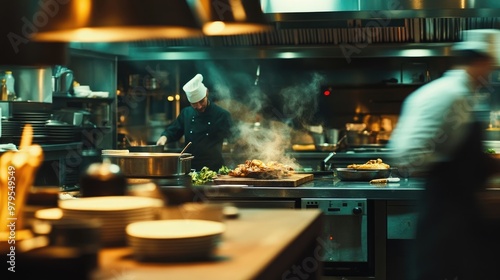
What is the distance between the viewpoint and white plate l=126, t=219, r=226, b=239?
1830 millimetres

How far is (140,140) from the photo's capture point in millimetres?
9008

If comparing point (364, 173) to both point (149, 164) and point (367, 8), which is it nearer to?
point (367, 8)

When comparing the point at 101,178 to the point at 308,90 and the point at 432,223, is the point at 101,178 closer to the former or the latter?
the point at 432,223

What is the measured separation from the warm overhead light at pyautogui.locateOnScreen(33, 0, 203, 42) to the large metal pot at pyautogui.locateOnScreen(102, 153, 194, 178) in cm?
175

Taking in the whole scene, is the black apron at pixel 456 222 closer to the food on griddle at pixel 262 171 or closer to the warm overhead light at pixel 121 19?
the food on griddle at pixel 262 171

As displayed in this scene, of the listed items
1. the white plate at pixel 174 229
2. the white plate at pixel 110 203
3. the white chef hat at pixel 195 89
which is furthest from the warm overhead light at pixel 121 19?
the white chef hat at pixel 195 89

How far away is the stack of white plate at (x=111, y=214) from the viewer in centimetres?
200

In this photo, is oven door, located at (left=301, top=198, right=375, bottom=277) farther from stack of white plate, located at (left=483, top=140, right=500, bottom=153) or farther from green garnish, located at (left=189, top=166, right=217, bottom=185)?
stack of white plate, located at (left=483, top=140, right=500, bottom=153)

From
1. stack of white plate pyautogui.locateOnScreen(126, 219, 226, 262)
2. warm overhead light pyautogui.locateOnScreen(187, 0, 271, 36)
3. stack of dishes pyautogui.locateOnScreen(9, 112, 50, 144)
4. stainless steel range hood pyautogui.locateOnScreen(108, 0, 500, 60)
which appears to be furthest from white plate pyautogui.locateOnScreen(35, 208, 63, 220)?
stainless steel range hood pyautogui.locateOnScreen(108, 0, 500, 60)

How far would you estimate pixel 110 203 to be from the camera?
213cm

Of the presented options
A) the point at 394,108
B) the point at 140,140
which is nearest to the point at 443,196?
the point at 394,108

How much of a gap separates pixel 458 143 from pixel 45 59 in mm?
2203

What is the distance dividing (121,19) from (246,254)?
1.03m

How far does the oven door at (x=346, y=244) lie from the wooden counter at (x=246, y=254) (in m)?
2.39
